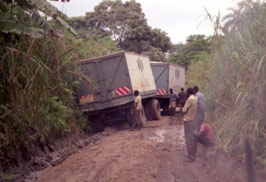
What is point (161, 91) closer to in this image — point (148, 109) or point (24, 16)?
point (148, 109)

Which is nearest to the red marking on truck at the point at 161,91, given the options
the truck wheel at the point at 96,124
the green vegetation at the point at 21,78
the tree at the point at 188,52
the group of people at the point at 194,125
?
the truck wheel at the point at 96,124

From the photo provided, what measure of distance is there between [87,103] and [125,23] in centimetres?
1578

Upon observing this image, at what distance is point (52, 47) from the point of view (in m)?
6.80

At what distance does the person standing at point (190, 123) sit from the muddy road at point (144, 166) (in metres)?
0.24

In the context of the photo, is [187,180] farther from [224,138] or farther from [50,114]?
[50,114]

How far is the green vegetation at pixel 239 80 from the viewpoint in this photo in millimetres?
5250

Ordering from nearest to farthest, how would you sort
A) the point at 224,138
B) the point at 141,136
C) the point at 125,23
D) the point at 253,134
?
the point at 253,134 < the point at 224,138 < the point at 141,136 < the point at 125,23

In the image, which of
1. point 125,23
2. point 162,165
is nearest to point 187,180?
point 162,165

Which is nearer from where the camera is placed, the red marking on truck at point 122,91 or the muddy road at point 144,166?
the muddy road at point 144,166

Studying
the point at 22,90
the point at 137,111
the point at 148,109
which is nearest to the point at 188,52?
the point at 148,109

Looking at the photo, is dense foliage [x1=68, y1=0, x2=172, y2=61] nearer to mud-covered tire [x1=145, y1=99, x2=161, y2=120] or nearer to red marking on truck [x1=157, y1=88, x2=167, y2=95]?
red marking on truck [x1=157, y1=88, x2=167, y2=95]

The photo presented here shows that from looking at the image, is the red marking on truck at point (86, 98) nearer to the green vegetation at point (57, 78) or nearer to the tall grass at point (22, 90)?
the green vegetation at point (57, 78)

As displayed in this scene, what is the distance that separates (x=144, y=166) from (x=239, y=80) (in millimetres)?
2474

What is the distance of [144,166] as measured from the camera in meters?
6.23
